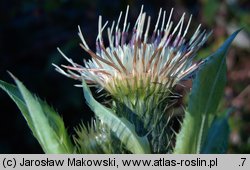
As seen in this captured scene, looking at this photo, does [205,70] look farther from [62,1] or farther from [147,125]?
[62,1]

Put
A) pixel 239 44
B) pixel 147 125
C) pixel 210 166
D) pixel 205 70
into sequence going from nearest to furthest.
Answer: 1. pixel 205 70
2. pixel 210 166
3. pixel 147 125
4. pixel 239 44

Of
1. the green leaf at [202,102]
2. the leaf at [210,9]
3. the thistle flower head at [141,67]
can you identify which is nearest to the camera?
the green leaf at [202,102]

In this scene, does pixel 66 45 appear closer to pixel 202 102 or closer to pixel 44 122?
pixel 44 122

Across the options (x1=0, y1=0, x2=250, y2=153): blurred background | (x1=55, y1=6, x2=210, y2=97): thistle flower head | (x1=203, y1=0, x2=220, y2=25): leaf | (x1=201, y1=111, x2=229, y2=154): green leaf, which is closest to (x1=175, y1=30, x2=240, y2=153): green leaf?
(x1=201, y1=111, x2=229, y2=154): green leaf

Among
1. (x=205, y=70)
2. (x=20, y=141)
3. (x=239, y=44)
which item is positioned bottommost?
(x=20, y=141)

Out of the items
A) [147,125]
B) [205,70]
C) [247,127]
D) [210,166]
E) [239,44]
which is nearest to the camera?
[205,70]

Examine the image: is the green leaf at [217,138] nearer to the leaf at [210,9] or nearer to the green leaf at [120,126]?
the green leaf at [120,126]

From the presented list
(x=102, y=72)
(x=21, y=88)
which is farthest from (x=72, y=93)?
(x=21, y=88)

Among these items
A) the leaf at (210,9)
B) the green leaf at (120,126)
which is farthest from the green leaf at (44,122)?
the leaf at (210,9)
